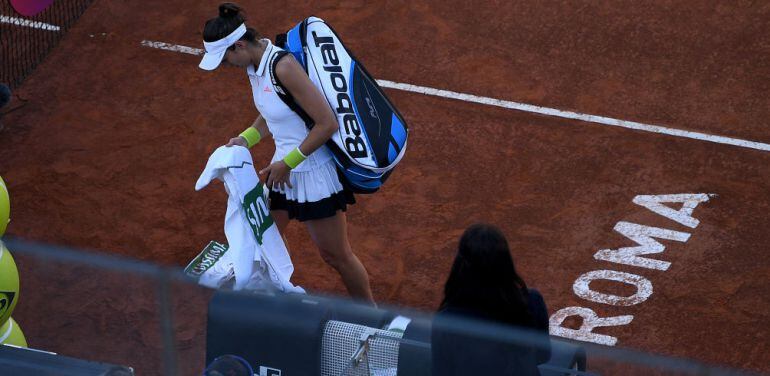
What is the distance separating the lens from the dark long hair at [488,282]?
4.11m

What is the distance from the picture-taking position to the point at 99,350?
4980mm

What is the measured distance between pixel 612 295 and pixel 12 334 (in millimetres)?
3453

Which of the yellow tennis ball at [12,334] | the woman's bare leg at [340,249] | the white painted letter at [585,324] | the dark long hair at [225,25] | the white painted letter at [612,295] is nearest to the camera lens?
the yellow tennis ball at [12,334]

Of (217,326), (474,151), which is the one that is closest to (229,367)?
(217,326)

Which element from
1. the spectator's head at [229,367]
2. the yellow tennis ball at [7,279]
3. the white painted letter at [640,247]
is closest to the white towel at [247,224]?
the yellow tennis ball at [7,279]

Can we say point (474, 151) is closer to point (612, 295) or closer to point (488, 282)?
point (612, 295)

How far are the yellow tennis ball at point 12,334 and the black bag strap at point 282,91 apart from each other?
5.58 feet

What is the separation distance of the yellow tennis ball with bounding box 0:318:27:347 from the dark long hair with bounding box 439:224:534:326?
2.23 meters

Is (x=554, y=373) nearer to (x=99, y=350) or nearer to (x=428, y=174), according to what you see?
(x=99, y=350)

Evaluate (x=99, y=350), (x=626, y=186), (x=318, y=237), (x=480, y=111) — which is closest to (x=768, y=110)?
(x=626, y=186)

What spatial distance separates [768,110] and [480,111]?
2.20 metres

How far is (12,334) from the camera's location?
17.0 ft

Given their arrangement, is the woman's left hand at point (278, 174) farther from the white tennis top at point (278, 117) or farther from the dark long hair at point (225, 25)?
the dark long hair at point (225, 25)

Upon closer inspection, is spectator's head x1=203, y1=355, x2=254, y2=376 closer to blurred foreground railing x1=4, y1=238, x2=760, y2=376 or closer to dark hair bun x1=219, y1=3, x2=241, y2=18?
blurred foreground railing x1=4, y1=238, x2=760, y2=376
